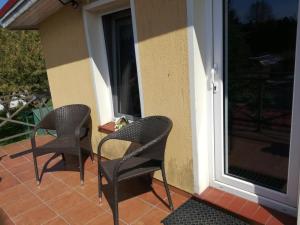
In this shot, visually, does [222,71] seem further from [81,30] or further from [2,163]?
[2,163]

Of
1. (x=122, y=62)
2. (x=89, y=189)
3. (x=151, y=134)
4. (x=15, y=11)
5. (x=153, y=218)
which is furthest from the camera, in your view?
(x=15, y=11)

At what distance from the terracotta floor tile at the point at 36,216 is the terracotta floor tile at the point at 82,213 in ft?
0.55

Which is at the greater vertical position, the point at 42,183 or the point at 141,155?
the point at 141,155

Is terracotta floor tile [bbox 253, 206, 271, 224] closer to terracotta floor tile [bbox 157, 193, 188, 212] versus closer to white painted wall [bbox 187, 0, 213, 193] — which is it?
white painted wall [bbox 187, 0, 213, 193]

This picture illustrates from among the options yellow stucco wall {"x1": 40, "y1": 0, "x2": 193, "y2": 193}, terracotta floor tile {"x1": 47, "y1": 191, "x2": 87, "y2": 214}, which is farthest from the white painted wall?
terracotta floor tile {"x1": 47, "y1": 191, "x2": 87, "y2": 214}

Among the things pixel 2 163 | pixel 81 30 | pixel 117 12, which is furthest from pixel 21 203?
pixel 117 12

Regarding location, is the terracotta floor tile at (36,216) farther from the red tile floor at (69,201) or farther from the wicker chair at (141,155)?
the wicker chair at (141,155)

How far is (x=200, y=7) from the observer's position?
7.27 ft

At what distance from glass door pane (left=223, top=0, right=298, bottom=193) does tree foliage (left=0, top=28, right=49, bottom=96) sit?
6.63 metres

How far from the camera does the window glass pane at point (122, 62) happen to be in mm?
3256

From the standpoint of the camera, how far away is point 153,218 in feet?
7.99

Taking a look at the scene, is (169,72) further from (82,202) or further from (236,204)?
(82,202)

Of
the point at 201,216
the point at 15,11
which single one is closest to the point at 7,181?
the point at 15,11

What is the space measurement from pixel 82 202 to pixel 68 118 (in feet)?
4.29
